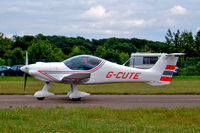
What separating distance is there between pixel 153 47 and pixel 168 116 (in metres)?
87.8

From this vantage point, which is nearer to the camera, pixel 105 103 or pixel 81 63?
pixel 105 103

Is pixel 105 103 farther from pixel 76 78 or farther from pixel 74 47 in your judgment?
pixel 74 47

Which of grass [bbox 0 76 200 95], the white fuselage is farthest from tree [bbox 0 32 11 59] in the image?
the white fuselage

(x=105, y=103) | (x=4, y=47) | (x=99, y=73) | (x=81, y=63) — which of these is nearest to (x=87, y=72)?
(x=81, y=63)

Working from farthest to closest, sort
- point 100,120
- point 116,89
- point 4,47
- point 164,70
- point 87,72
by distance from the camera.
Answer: point 4,47 → point 116,89 → point 164,70 → point 87,72 → point 100,120

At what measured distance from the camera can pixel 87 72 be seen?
1363 cm

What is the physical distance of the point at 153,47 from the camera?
95375 mm

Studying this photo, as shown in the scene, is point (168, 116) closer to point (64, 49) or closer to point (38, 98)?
point (38, 98)

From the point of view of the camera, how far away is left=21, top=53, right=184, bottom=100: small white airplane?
44.5 feet

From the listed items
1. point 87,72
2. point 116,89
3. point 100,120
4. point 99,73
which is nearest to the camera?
point 100,120

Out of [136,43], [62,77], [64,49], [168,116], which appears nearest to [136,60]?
[62,77]

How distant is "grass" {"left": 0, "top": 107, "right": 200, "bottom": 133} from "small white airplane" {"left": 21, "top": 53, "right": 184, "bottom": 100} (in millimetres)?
3723

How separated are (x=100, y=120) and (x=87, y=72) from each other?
5.50 metres

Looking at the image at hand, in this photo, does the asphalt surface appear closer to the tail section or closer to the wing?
the wing
